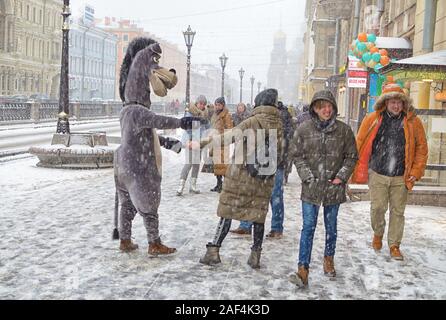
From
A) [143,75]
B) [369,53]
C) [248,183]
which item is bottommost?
[248,183]

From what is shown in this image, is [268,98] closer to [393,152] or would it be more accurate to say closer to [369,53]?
[393,152]

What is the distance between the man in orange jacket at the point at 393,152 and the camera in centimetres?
599

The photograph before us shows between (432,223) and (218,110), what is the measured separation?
4.00 meters

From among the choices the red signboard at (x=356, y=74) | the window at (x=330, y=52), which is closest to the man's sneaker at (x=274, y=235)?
the red signboard at (x=356, y=74)

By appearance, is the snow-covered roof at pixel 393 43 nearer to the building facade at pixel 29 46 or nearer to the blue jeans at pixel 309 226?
the blue jeans at pixel 309 226

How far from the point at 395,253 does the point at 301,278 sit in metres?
1.55

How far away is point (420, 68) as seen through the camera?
9.29 metres

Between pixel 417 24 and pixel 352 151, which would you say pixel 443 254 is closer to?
pixel 352 151

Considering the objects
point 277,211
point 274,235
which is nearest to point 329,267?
point 274,235

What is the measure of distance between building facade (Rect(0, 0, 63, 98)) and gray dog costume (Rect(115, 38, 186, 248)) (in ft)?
192

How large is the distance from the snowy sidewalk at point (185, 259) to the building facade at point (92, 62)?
66.6 m

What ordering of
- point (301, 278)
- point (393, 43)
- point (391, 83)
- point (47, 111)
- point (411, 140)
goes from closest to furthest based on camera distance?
point (301, 278) < point (411, 140) < point (391, 83) < point (393, 43) < point (47, 111)

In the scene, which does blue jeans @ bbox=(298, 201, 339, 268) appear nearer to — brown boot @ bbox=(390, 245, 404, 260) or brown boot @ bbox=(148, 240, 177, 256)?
brown boot @ bbox=(390, 245, 404, 260)

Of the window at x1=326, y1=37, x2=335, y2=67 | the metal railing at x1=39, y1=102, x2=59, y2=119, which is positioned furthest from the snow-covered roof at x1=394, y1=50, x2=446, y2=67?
the window at x1=326, y1=37, x2=335, y2=67
